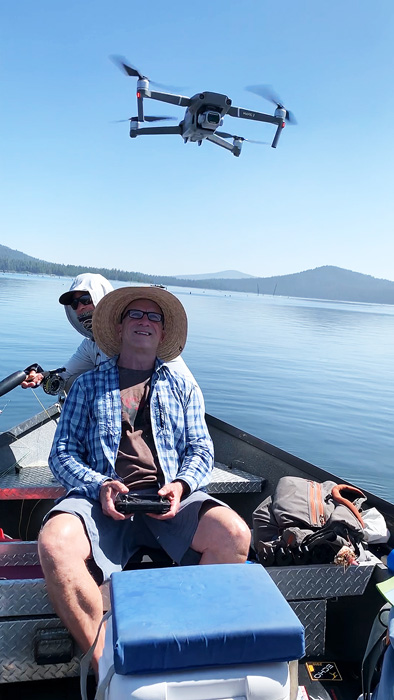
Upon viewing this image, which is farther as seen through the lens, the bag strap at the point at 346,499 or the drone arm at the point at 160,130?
the drone arm at the point at 160,130

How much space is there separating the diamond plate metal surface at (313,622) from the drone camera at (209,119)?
21.3 meters

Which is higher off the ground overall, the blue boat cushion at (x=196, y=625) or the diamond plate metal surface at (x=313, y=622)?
the blue boat cushion at (x=196, y=625)

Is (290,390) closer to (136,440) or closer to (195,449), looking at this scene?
(195,449)

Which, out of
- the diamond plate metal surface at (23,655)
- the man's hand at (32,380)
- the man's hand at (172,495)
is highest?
the man's hand at (32,380)

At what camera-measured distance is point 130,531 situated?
2.34m

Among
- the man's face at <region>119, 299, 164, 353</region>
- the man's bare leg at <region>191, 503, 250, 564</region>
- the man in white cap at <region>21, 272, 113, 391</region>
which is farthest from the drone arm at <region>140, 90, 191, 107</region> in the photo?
the man's bare leg at <region>191, 503, 250, 564</region>

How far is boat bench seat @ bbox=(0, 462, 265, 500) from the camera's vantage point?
10.5 ft

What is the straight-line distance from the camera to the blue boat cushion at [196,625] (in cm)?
120

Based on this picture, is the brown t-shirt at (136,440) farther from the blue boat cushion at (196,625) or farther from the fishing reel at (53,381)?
the fishing reel at (53,381)

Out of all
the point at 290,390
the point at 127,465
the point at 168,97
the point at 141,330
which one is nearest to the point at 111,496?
the point at 127,465

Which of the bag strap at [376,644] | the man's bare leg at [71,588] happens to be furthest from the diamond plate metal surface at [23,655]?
the bag strap at [376,644]

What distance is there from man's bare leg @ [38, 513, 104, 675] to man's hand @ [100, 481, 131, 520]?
24 cm

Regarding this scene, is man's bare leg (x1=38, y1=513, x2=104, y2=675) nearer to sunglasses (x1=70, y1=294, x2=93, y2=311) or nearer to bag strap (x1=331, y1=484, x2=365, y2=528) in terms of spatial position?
bag strap (x1=331, y1=484, x2=365, y2=528)

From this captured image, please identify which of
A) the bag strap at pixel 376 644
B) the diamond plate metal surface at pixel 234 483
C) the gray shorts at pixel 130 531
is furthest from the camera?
the diamond plate metal surface at pixel 234 483
